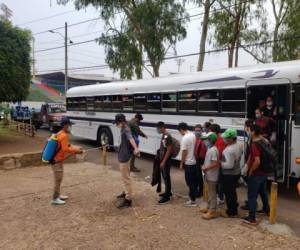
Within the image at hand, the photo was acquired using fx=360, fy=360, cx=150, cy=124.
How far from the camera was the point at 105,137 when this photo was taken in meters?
14.7

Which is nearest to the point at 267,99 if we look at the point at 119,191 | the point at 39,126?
the point at 119,191

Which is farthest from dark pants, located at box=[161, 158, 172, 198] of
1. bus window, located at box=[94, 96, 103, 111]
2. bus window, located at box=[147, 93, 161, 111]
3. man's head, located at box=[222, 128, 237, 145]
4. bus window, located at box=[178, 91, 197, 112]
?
bus window, located at box=[94, 96, 103, 111]

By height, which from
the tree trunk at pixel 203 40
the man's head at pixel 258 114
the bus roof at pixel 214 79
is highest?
the tree trunk at pixel 203 40

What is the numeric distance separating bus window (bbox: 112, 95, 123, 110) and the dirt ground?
5.44 metres

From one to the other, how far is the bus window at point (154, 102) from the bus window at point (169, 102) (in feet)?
0.83

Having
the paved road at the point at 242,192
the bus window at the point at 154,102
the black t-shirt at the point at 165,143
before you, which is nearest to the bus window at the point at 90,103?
the paved road at the point at 242,192

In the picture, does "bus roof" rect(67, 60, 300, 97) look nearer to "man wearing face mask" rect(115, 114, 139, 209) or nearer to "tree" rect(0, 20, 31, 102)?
"man wearing face mask" rect(115, 114, 139, 209)

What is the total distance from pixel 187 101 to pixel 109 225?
17.7 feet

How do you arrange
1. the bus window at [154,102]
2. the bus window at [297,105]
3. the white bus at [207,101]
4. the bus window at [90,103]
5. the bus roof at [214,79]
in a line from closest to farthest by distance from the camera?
the bus window at [297,105] < the white bus at [207,101] < the bus roof at [214,79] < the bus window at [154,102] < the bus window at [90,103]

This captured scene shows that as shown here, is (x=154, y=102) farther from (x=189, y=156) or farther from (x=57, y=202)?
(x=57, y=202)

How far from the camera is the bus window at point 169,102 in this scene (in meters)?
11.0

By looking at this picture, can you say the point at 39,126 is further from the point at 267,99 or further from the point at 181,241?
the point at 181,241

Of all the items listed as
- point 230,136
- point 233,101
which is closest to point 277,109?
point 233,101

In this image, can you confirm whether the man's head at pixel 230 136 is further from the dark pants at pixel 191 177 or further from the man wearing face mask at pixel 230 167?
the dark pants at pixel 191 177
